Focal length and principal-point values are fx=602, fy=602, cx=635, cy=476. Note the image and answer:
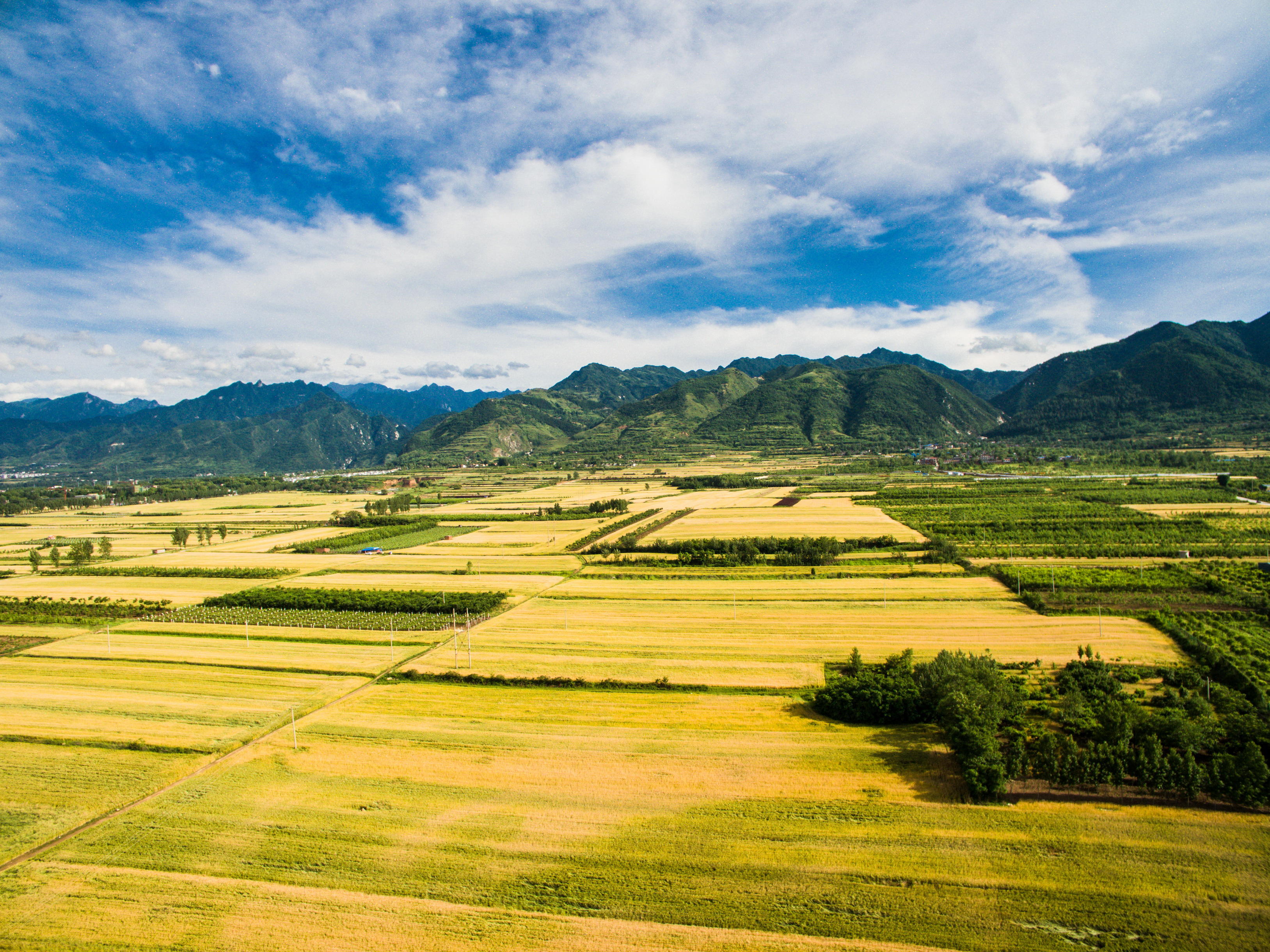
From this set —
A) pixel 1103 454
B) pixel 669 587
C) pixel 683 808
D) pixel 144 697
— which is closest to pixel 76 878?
pixel 144 697

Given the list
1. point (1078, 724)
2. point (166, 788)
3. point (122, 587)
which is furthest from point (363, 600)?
point (1078, 724)

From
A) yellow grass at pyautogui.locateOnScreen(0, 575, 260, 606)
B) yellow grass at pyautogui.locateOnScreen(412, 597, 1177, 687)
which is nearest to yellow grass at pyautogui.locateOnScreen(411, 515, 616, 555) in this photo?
yellow grass at pyautogui.locateOnScreen(0, 575, 260, 606)

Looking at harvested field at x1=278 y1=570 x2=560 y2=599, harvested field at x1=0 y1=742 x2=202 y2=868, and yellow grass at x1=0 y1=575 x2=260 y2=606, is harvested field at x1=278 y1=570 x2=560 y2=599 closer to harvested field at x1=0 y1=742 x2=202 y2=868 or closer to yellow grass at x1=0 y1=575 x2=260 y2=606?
yellow grass at x1=0 y1=575 x2=260 y2=606

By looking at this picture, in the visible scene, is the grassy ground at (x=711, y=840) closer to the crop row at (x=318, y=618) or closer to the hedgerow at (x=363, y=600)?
the crop row at (x=318, y=618)

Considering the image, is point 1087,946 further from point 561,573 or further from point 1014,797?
point 561,573

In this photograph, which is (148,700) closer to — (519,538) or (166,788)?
(166,788)

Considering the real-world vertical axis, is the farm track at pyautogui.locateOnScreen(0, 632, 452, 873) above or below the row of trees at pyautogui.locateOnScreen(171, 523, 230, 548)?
below
